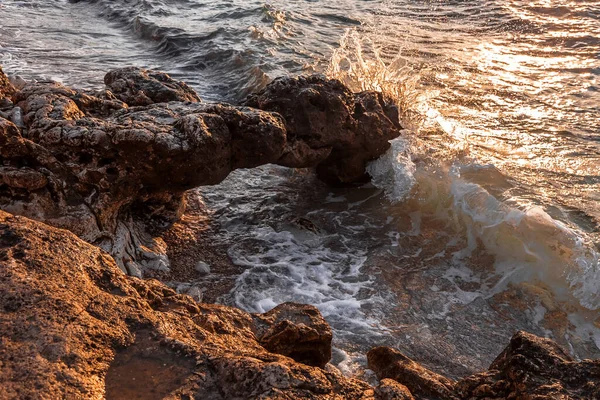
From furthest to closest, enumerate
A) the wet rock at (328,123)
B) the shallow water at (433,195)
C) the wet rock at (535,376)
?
the wet rock at (328,123) < the shallow water at (433,195) < the wet rock at (535,376)

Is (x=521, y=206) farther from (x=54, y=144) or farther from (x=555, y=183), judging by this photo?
(x=54, y=144)

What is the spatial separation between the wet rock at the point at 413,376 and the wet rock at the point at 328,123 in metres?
2.74

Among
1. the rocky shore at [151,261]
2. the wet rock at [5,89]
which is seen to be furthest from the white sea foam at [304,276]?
the wet rock at [5,89]

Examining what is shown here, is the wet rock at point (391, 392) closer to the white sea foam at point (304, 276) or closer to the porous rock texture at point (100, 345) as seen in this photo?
the porous rock texture at point (100, 345)

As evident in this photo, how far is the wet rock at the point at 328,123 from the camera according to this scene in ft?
18.9

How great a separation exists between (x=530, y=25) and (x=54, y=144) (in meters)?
12.2

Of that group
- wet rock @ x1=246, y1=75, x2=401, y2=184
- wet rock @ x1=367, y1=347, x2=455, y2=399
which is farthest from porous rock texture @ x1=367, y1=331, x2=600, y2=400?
wet rock @ x1=246, y1=75, x2=401, y2=184

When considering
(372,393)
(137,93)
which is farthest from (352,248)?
(372,393)

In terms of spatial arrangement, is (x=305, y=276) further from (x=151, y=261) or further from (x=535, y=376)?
(x=535, y=376)

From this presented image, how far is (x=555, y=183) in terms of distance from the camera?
22.1 feet

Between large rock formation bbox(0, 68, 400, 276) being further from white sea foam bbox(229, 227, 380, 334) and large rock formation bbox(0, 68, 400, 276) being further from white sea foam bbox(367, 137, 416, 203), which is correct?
white sea foam bbox(367, 137, 416, 203)

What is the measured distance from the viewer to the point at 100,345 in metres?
2.29

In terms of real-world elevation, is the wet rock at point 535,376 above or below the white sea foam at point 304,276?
above

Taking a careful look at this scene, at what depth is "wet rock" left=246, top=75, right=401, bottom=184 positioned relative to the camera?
5.76 meters
